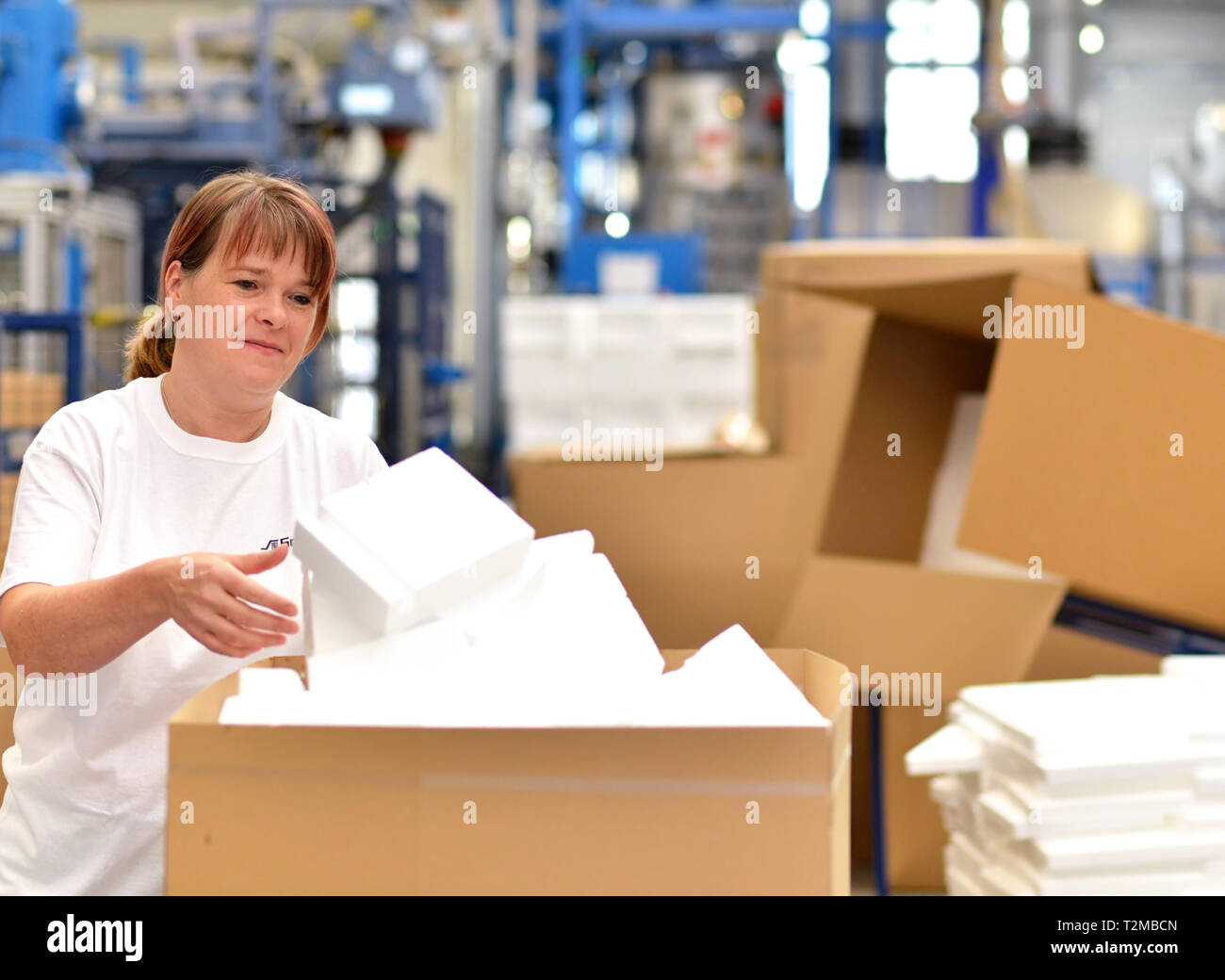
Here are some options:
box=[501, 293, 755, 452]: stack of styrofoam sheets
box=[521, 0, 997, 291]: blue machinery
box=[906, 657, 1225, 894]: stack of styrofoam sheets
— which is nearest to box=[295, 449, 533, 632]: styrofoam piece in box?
box=[906, 657, 1225, 894]: stack of styrofoam sheets

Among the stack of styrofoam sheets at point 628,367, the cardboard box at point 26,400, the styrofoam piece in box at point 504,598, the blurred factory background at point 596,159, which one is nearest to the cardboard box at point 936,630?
the styrofoam piece in box at point 504,598

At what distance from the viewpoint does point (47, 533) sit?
38.2 inches

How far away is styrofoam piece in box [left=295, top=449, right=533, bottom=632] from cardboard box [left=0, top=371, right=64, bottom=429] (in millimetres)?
2153

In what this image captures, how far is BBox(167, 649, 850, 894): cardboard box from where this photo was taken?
2.46 ft

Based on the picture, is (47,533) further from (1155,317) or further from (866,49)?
(866,49)

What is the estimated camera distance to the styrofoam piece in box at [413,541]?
0.79 meters

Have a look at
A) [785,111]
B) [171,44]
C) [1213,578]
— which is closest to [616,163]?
[785,111]

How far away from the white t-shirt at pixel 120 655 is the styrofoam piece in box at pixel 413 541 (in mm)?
180

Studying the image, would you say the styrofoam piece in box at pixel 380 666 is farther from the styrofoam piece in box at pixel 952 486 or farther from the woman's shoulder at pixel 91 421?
the styrofoam piece in box at pixel 952 486

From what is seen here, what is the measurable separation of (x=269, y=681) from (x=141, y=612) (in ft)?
0.37

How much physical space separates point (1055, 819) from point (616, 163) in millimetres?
9167

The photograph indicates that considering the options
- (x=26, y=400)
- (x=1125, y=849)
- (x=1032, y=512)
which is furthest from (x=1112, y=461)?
(x=26, y=400)

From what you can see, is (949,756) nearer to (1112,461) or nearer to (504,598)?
(1112,461)

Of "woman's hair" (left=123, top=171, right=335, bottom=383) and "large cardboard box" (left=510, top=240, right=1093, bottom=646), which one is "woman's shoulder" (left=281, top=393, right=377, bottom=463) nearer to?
"woman's hair" (left=123, top=171, right=335, bottom=383)
